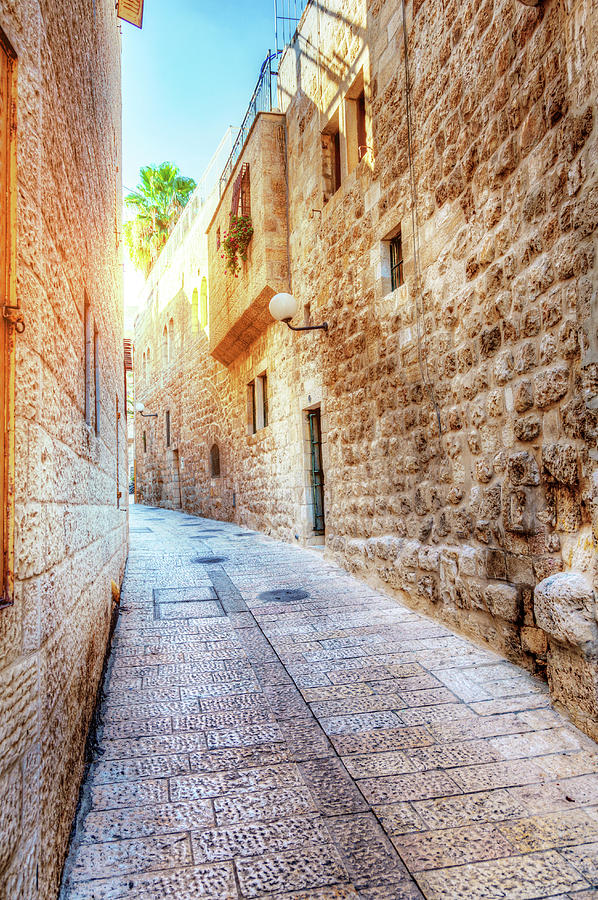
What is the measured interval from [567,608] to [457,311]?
Result: 216 centimetres

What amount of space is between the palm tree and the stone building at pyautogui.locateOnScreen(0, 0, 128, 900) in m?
25.8

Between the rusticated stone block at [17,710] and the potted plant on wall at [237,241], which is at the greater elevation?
the potted plant on wall at [237,241]

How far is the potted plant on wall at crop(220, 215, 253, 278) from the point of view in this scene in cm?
923

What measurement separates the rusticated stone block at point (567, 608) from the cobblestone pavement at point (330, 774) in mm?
409

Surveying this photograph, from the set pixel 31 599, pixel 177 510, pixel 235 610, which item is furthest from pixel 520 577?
pixel 177 510

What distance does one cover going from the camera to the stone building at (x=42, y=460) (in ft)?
3.92

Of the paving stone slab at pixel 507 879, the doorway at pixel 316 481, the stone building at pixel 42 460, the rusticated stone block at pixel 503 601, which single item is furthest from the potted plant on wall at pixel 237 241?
the paving stone slab at pixel 507 879

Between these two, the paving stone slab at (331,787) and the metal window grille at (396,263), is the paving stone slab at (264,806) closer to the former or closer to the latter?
the paving stone slab at (331,787)

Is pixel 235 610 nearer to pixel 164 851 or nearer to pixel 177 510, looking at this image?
pixel 164 851

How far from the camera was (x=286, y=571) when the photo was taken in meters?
6.29

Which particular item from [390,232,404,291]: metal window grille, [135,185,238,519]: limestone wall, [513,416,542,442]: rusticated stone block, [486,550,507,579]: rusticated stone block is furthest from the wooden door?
[135,185,238,519]: limestone wall

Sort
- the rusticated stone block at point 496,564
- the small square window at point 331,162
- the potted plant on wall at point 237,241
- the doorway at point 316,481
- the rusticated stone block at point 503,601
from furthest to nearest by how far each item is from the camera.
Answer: the potted plant on wall at point 237,241 → the doorway at point 316,481 → the small square window at point 331,162 → the rusticated stone block at point 496,564 → the rusticated stone block at point 503,601

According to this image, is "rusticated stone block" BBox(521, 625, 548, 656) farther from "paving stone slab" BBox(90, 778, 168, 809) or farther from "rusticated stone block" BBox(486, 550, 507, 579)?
"paving stone slab" BBox(90, 778, 168, 809)

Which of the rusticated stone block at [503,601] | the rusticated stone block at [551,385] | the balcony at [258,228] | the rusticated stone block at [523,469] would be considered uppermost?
the balcony at [258,228]
